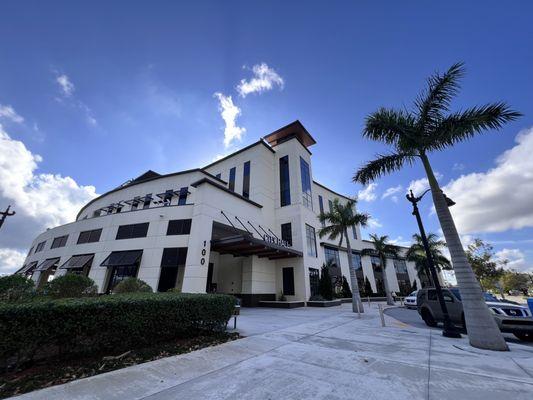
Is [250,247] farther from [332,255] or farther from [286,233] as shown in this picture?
[332,255]

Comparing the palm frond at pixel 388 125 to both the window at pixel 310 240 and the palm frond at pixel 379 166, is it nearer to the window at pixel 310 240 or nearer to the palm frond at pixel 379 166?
the palm frond at pixel 379 166

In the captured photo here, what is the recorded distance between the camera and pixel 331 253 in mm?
34906

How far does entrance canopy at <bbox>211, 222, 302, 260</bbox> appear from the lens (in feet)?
61.8

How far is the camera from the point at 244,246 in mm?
20453

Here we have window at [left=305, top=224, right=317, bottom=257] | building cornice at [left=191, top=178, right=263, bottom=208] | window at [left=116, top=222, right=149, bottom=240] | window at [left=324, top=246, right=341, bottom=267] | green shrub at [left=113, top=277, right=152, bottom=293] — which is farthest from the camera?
window at [left=324, top=246, right=341, bottom=267]

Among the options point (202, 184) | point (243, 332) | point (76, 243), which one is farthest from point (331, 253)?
point (76, 243)

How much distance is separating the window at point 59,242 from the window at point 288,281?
94.3 ft

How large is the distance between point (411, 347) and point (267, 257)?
1879 cm

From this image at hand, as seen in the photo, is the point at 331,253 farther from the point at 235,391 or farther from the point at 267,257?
the point at 235,391

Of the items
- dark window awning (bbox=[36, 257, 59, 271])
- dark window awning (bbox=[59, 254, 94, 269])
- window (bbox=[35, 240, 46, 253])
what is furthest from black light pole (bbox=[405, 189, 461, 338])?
window (bbox=[35, 240, 46, 253])

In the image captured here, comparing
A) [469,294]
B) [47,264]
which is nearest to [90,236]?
[47,264]

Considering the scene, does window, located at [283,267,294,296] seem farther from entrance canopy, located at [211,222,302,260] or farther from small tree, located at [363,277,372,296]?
small tree, located at [363,277,372,296]

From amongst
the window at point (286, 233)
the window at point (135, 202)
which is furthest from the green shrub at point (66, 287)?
the window at point (135, 202)

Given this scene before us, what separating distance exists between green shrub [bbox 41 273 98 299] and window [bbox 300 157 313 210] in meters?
22.1
